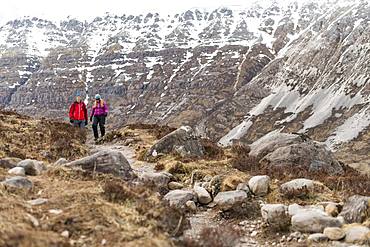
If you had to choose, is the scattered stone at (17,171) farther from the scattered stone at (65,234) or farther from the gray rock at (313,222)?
the gray rock at (313,222)

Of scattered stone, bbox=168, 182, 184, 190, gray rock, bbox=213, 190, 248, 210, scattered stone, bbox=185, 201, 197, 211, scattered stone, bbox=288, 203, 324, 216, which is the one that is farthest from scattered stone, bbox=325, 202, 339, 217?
scattered stone, bbox=168, 182, 184, 190

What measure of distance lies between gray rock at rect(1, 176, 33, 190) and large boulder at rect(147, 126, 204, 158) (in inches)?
365

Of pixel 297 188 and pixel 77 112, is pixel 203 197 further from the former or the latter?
pixel 77 112

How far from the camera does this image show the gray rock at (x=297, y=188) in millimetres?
11594

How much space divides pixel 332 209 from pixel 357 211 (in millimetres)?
598

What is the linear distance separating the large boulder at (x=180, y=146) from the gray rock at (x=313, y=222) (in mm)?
8500

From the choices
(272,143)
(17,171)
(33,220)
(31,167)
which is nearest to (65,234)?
(33,220)

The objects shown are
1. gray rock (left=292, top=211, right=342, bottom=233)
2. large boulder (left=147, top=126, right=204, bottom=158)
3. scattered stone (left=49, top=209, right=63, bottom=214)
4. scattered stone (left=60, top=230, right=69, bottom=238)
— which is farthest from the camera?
large boulder (left=147, top=126, right=204, bottom=158)

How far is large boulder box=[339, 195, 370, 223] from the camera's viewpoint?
9.49 metres

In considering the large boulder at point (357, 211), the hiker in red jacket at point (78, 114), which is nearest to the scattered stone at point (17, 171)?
the large boulder at point (357, 211)

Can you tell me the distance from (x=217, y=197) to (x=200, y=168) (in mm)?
3476

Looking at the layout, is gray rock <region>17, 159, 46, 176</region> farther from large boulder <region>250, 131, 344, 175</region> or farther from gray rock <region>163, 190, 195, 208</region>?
large boulder <region>250, 131, 344, 175</region>

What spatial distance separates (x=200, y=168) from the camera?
1511 centimetres

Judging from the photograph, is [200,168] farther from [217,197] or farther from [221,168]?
[217,197]
